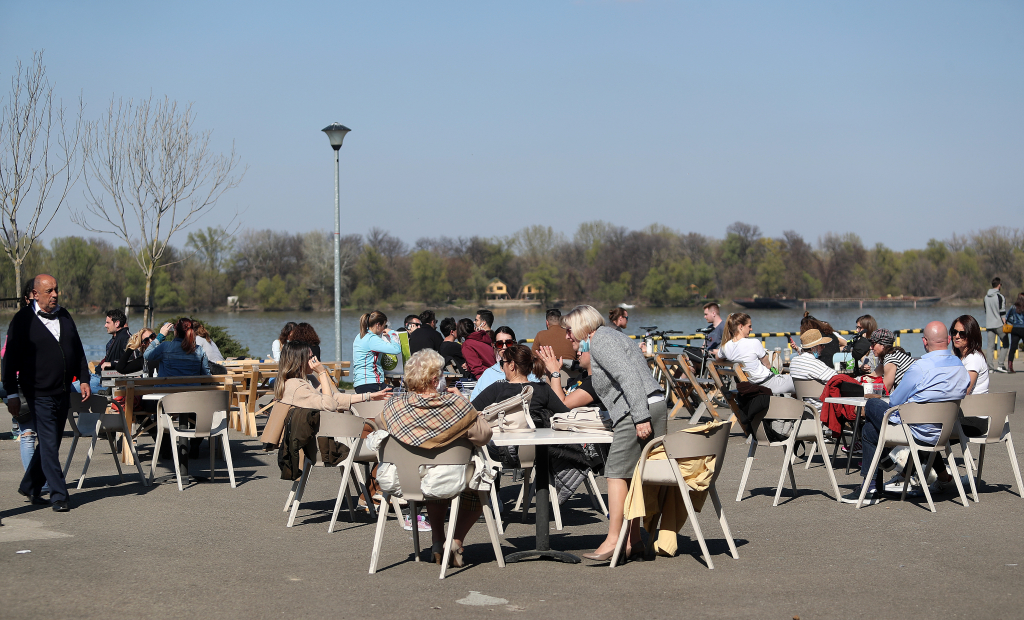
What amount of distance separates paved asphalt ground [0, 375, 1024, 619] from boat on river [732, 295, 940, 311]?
8315 cm

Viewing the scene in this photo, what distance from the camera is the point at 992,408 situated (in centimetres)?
680

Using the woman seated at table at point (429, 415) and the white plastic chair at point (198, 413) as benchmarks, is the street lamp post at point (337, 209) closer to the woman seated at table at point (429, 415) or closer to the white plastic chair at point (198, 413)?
the white plastic chair at point (198, 413)

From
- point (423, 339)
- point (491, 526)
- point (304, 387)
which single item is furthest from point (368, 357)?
point (491, 526)

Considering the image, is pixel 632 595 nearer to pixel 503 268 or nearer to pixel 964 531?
pixel 964 531

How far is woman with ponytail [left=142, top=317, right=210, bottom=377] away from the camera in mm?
9211

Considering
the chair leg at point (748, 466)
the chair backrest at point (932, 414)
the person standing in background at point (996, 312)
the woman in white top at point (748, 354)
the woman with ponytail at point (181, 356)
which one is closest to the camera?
the chair backrest at point (932, 414)

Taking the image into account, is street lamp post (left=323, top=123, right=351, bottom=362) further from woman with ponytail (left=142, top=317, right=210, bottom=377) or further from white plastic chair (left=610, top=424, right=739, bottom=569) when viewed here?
white plastic chair (left=610, top=424, right=739, bottom=569)

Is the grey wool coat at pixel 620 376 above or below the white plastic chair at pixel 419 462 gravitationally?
above

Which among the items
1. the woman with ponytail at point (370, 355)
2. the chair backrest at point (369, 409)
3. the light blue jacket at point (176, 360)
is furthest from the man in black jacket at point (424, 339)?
the chair backrest at point (369, 409)

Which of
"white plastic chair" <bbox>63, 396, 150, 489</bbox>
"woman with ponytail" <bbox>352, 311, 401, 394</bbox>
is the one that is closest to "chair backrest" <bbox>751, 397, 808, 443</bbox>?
"woman with ponytail" <bbox>352, 311, 401, 394</bbox>

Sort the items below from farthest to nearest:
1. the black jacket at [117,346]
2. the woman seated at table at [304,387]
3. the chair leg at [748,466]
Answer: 1. the black jacket at [117,346]
2. the chair leg at [748,466]
3. the woman seated at table at [304,387]

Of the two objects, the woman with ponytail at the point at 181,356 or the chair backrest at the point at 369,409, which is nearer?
the chair backrest at the point at 369,409

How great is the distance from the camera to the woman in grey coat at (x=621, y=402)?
16.3ft

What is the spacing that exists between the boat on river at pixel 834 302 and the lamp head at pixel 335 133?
2990 inches
